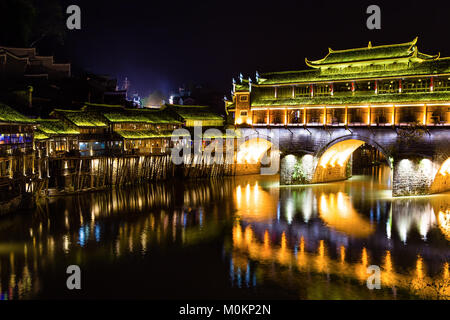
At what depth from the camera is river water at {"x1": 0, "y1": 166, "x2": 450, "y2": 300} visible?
15.6 metres

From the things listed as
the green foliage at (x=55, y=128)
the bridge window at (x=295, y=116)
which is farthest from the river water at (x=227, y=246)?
the bridge window at (x=295, y=116)

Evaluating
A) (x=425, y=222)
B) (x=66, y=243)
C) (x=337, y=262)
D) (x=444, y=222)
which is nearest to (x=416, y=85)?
(x=444, y=222)

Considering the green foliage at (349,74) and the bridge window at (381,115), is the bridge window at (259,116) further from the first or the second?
the bridge window at (381,115)

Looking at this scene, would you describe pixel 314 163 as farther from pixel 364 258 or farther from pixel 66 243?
pixel 66 243

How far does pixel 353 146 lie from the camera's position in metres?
40.4

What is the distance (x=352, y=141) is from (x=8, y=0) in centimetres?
4053

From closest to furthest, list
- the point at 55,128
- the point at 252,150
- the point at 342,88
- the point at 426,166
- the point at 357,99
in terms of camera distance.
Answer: the point at 426,166, the point at 55,128, the point at 357,99, the point at 342,88, the point at 252,150

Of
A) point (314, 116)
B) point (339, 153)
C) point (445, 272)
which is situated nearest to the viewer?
point (445, 272)

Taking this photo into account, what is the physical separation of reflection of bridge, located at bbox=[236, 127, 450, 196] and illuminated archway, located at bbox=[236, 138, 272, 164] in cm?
24

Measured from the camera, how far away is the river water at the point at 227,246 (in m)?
15.6

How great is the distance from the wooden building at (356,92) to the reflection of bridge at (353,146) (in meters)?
1.19

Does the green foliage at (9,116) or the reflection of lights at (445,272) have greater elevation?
the green foliage at (9,116)

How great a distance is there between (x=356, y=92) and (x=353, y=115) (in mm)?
2164

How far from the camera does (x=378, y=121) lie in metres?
36.2
